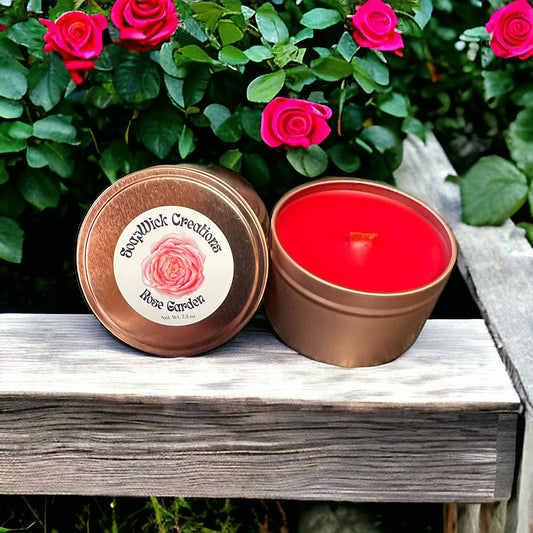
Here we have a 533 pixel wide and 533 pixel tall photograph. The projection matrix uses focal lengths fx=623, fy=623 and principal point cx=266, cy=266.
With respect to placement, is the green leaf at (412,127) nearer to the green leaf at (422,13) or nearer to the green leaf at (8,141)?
the green leaf at (422,13)

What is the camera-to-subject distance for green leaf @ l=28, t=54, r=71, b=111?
3.70ft

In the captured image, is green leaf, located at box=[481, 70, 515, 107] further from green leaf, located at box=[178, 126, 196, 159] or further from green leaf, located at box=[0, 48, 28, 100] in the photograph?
green leaf, located at box=[0, 48, 28, 100]

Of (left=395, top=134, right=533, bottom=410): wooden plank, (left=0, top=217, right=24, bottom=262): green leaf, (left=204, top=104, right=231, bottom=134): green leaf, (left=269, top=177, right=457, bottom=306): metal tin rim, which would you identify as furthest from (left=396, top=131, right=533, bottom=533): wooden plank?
(left=0, top=217, right=24, bottom=262): green leaf

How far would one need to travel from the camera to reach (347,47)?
3.73 ft

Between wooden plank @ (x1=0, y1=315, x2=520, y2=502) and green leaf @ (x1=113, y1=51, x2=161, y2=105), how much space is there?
1.51ft

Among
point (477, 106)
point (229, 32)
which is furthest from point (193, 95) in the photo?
point (477, 106)

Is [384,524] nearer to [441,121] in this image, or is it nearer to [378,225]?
[378,225]

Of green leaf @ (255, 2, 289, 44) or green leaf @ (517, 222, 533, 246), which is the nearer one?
green leaf @ (255, 2, 289, 44)

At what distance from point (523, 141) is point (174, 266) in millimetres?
937

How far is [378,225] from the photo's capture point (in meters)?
1.08

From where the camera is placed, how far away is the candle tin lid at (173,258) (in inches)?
38.6

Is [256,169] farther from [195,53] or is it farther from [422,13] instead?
[422,13]

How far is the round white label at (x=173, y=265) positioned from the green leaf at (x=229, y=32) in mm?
339

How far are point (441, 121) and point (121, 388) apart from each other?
1.31 meters
